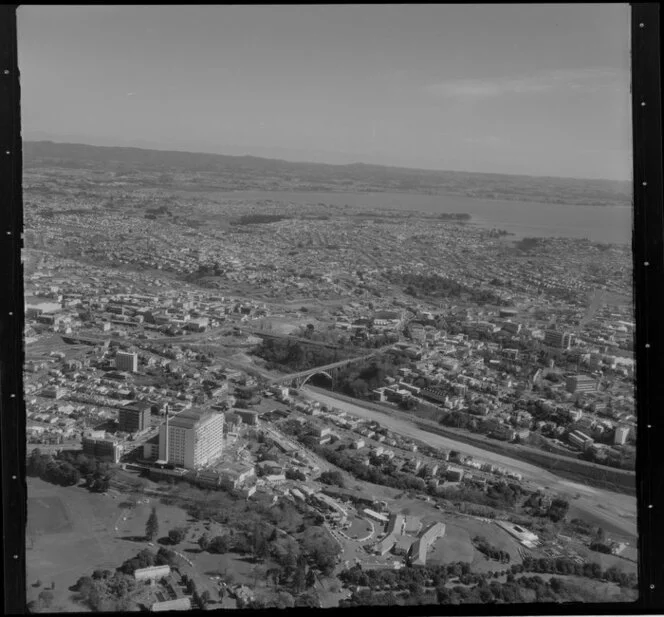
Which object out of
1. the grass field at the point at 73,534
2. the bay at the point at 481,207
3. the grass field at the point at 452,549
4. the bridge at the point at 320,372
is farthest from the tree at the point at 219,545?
the bay at the point at 481,207

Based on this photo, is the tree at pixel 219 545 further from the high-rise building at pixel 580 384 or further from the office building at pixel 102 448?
the high-rise building at pixel 580 384

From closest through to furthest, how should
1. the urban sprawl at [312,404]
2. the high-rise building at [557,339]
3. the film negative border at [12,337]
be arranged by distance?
the film negative border at [12,337] → the urban sprawl at [312,404] → the high-rise building at [557,339]

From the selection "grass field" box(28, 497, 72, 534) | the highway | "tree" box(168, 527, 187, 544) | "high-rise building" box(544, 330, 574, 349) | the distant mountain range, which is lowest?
"tree" box(168, 527, 187, 544)

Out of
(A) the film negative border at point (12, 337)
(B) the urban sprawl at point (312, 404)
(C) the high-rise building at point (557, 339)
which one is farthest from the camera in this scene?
(C) the high-rise building at point (557, 339)

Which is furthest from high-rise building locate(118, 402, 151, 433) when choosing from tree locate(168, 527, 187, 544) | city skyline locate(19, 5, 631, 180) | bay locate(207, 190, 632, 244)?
city skyline locate(19, 5, 631, 180)

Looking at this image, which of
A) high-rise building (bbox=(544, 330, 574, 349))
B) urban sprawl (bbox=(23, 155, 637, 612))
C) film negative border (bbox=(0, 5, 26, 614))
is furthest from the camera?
high-rise building (bbox=(544, 330, 574, 349))

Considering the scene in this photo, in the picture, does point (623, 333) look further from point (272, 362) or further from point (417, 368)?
point (272, 362)

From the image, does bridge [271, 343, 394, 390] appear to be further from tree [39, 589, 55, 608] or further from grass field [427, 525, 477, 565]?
tree [39, 589, 55, 608]

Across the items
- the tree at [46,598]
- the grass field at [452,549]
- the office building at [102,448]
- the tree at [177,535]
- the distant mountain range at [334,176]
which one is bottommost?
the tree at [46,598]
